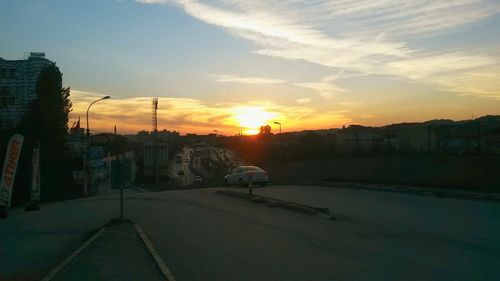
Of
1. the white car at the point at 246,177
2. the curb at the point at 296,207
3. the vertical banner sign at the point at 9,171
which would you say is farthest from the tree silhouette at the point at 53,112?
the curb at the point at 296,207

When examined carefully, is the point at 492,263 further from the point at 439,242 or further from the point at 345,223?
the point at 345,223

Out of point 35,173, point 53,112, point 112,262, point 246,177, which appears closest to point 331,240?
point 112,262

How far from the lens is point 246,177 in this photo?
44.7 m

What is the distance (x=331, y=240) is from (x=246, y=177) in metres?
30.0

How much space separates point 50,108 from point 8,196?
3604 cm

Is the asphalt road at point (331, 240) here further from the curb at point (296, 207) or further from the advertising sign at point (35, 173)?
the advertising sign at point (35, 173)

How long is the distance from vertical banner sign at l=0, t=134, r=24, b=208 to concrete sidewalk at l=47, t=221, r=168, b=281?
14.6 meters

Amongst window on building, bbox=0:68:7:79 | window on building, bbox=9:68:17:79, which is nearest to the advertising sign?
window on building, bbox=9:68:17:79

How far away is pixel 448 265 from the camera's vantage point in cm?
1075

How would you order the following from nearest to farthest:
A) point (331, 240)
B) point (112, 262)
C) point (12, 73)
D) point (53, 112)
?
point (112, 262) < point (331, 240) < point (12, 73) < point (53, 112)

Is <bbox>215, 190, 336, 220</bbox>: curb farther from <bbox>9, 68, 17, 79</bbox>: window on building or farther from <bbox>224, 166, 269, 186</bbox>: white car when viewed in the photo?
<bbox>224, 166, 269, 186</bbox>: white car

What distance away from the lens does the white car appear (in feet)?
142

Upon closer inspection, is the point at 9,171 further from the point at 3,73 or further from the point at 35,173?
the point at 3,73

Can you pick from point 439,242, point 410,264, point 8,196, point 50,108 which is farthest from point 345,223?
point 50,108
